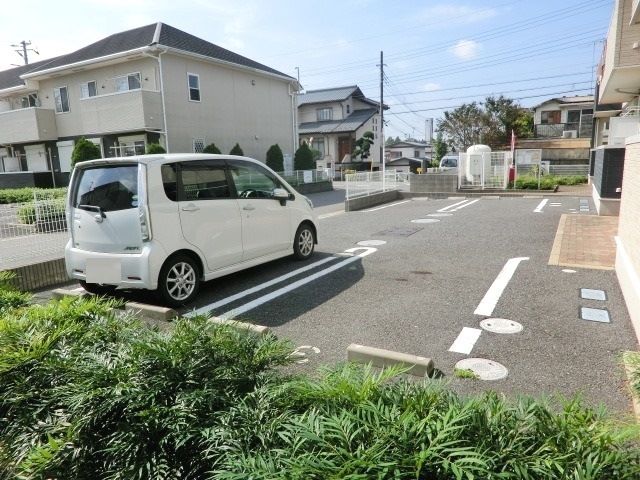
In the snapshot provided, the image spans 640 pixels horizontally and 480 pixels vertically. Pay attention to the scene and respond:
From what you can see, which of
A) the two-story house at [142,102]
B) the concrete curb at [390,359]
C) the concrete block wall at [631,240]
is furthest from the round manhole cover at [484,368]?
the two-story house at [142,102]

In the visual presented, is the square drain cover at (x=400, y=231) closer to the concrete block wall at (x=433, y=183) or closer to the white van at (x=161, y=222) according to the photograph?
the white van at (x=161, y=222)

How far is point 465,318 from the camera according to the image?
4293 mm

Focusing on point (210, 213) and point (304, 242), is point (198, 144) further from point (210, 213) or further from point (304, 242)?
point (210, 213)

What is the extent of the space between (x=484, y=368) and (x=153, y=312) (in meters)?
3.13

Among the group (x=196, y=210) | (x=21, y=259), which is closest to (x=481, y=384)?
(x=196, y=210)

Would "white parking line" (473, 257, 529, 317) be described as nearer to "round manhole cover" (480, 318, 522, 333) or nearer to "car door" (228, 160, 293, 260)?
"round manhole cover" (480, 318, 522, 333)

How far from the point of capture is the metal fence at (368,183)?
14.2 meters

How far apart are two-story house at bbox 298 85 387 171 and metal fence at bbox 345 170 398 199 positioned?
736 inches

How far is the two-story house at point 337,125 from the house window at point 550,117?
1256 cm

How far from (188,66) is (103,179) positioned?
15.6 meters

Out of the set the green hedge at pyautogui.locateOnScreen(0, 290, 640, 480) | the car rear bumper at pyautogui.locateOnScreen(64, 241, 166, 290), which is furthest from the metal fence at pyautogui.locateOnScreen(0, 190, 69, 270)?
the green hedge at pyautogui.locateOnScreen(0, 290, 640, 480)

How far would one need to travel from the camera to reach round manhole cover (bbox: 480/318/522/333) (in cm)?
395

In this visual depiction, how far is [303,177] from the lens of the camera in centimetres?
2086

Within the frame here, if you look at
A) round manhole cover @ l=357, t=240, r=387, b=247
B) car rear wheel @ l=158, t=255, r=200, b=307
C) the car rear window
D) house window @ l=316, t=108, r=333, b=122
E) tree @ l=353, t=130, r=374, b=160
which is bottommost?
round manhole cover @ l=357, t=240, r=387, b=247
